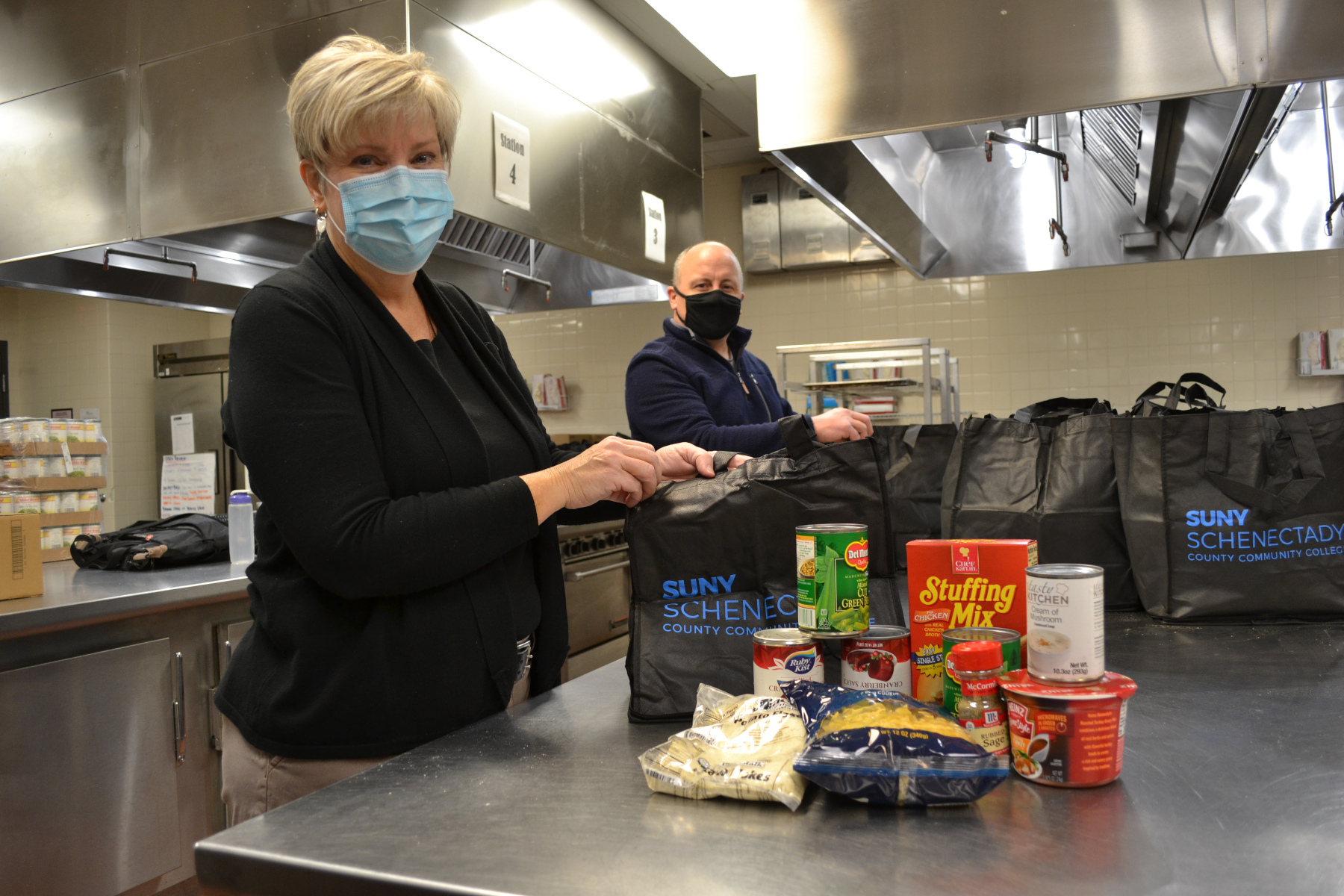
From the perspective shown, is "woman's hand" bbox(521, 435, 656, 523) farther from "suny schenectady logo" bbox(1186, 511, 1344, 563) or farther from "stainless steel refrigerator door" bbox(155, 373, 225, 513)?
"stainless steel refrigerator door" bbox(155, 373, 225, 513)

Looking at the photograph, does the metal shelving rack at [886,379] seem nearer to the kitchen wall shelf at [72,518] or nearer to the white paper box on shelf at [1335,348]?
the white paper box on shelf at [1335,348]

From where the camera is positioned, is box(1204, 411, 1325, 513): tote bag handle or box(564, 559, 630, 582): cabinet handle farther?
box(564, 559, 630, 582): cabinet handle

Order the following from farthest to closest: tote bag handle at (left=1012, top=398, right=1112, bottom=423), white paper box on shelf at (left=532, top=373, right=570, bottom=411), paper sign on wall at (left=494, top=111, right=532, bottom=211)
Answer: white paper box on shelf at (left=532, top=373, right=570, bottom=411) → paper sign on wall at (left=494, top=111, right=532, bottom=211) → tote bag handle at (left=1012, top=398, right=1112, bottom=423)

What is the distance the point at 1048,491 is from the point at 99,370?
253 inches

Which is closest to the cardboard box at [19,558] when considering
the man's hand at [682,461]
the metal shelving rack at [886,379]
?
the man's hand at [682,461]

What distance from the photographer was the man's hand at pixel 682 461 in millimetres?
1383

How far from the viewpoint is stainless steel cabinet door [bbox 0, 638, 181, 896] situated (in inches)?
77.4

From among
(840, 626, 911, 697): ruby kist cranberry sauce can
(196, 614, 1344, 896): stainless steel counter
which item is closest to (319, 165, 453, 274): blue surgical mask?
(196, 614, 1344, 896): stainless steel counter

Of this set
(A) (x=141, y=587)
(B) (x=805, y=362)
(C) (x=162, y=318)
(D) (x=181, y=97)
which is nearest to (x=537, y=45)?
(D) (x=181, y=97)

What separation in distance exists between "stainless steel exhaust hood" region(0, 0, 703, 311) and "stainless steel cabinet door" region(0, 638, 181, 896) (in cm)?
135

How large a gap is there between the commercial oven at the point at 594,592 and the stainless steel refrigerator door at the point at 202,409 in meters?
3.28

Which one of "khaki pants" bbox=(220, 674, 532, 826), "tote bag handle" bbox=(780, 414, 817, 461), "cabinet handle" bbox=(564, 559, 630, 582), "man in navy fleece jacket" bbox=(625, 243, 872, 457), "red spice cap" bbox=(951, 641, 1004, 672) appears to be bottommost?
"cabinet handle" bbox=(564, 559, 630, 582)

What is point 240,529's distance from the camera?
2.75 meters

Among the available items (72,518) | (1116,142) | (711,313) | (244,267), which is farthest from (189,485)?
(1116,142)
